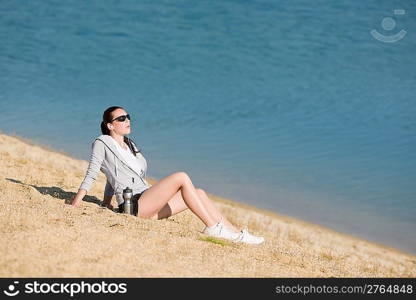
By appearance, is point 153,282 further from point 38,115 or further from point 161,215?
point 38,115

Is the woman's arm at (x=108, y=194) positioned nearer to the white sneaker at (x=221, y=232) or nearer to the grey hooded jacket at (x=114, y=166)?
the grey hooded jacket at (x=114, y=166)

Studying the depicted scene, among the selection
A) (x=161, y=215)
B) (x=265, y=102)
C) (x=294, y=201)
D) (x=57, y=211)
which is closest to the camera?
(x=57, y=211)

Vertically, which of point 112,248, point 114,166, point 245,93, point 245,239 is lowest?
point 112,248

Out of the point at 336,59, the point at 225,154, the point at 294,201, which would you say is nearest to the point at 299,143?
the point at 225,154

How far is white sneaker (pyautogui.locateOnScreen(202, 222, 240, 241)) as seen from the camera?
7.39 m

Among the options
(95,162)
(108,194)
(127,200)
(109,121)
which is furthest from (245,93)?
(127,200)

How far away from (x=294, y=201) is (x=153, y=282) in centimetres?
821

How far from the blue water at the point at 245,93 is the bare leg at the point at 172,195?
5297mm

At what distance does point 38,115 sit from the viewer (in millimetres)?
18391

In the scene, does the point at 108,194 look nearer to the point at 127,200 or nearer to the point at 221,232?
the point at 127,200

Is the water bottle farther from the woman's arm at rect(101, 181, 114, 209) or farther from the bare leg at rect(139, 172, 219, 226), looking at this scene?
the woman's arm at rect(101, 181, 114, 209)

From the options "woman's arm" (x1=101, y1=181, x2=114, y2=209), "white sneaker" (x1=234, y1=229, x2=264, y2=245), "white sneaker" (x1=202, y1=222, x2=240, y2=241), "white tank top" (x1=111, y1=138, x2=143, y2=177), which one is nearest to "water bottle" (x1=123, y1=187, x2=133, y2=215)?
"white tank top" (x1=111, y1=138, x2=143, y2=177)

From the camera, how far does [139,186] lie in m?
7.85

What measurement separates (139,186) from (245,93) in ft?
43.9
